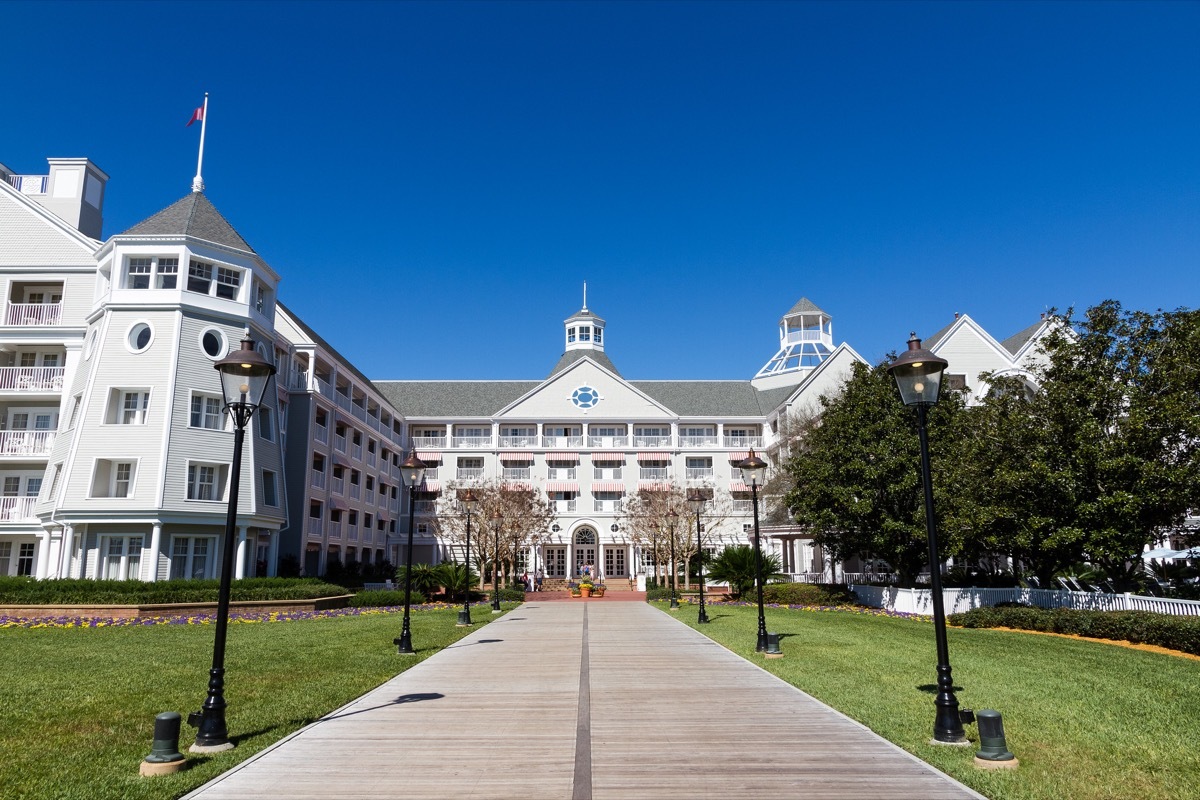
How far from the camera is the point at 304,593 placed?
30594 millimetres

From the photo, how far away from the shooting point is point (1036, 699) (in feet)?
37.0

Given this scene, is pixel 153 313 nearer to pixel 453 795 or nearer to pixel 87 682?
pixel 87 682

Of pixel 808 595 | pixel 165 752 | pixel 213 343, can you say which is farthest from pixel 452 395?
pixel 165 752

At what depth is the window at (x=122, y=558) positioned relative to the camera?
3003 cm

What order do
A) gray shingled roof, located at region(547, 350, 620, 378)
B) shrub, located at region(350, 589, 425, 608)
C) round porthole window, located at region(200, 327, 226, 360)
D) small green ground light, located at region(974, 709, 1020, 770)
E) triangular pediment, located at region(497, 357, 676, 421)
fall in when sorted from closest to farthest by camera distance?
small green ground light, located at region(974, 709, 1020, 770) < round porthole window, located at region(200, 327, 226, 360) < shrub, located at region(350, 589, 425, 608) < triangular pediment, located at region(497, 357, 676, 421) < gray shingled roof, located at region(547, 350, 620, 378)

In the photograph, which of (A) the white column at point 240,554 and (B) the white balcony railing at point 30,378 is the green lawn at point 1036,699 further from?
(B) the white balcony railing at point 30,378

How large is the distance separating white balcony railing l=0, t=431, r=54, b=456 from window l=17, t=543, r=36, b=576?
14.7 feet

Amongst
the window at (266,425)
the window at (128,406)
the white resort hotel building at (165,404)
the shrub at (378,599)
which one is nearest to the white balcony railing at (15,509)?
the white resort hotel building at (165,404)

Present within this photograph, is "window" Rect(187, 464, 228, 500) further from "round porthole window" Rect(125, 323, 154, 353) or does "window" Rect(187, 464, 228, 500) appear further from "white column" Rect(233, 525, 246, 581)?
"round porthole window" Rect(125, 323, 154, 353)

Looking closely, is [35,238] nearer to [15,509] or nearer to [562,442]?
[15,509]

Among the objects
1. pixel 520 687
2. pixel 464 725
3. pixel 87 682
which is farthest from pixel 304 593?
pixel 464 725

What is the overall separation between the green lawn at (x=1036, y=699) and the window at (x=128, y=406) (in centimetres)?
2415

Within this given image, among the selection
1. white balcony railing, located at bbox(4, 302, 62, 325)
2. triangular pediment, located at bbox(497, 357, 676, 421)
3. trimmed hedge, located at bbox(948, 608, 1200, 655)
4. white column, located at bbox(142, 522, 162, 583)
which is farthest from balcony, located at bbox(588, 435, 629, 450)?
trimmed hedge, located at bbox(948, 608, 1200, 655)

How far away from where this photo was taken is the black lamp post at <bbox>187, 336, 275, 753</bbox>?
28.0ft
